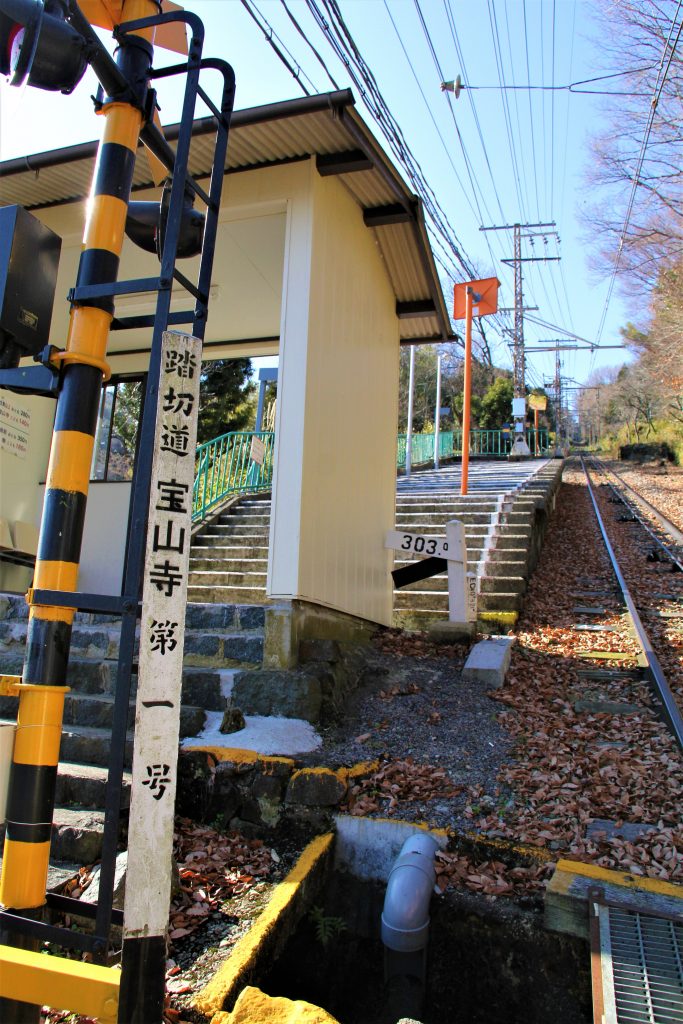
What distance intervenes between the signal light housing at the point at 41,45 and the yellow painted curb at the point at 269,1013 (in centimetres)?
333

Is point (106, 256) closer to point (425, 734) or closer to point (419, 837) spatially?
point (419, 837)

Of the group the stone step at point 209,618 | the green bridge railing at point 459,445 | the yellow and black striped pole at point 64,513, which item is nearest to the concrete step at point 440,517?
the stone step at point 209,618

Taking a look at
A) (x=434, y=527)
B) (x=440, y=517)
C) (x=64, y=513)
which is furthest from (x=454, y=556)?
(x=64, y=513)

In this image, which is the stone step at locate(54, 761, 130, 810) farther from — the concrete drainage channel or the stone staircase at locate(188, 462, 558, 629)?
the stone staircase at locate(188, 462, 558, 629)

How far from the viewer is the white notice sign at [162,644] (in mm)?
1949

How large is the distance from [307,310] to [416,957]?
4.47m

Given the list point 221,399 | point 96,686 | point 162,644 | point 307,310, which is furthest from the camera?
point 221,399

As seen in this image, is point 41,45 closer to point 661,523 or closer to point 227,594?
point 227,594

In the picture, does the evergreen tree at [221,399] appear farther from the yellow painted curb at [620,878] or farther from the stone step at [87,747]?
the yellow painted curb at [620,878]

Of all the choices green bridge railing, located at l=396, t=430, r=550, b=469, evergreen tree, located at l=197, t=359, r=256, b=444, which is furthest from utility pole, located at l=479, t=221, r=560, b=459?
evergreen tree, located at l=197, t=359, r=256, b=444

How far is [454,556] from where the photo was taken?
6.82 metres

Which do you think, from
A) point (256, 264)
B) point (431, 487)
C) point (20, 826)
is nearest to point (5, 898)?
point (20, 826)

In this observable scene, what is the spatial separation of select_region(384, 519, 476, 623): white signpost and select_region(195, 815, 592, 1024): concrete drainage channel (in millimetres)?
3564

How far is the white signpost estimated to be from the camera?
269 inches
